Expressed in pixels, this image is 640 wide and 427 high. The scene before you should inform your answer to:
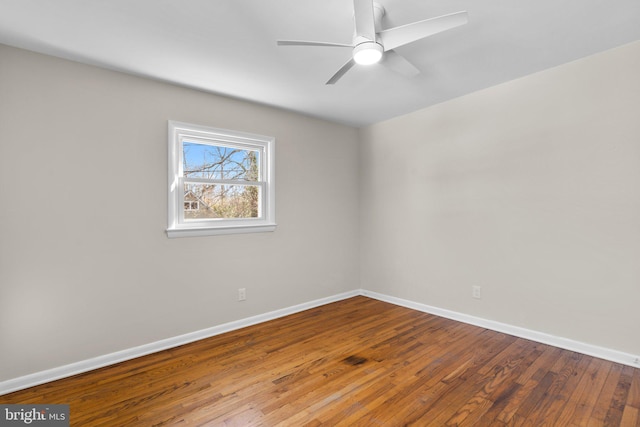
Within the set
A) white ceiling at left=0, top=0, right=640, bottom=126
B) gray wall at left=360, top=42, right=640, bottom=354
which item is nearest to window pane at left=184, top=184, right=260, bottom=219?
white ceiling at left=0, top=0, right=640, bottom=126

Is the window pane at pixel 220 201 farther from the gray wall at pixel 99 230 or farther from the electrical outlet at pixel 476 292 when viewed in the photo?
the electrical outlet at pixel 476 292

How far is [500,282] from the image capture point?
3.05 meters

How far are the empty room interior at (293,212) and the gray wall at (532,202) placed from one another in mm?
18

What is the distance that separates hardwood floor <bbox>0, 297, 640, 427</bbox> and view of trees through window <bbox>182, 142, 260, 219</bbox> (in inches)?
49.6

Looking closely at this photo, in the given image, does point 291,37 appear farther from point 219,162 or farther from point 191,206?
point 191,206

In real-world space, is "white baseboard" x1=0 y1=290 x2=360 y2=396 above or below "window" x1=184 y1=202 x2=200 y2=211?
below

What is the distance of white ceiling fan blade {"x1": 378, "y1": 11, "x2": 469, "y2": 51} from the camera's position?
5.16 feet

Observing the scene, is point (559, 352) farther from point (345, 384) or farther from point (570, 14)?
point (570, 14)

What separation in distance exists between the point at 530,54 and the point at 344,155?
7.53ft

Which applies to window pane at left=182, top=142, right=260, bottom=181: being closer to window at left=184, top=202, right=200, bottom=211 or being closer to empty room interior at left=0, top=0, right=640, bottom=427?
empty room interior at left=0, top=0, right=640, bottom=427

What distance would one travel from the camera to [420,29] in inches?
65.8

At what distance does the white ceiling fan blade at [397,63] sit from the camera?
2000mm

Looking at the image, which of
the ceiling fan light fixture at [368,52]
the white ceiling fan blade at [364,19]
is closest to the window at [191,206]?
the ceiling fan light fixture at [368,52]

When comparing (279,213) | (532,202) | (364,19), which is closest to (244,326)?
(279,213)
